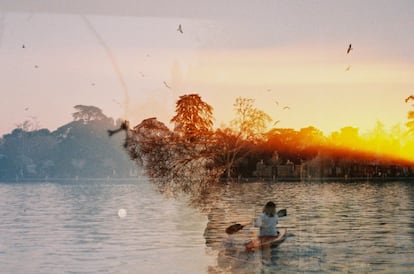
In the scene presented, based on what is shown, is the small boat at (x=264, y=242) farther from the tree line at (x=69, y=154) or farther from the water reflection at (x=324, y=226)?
the tree line at (x=69, y=154)

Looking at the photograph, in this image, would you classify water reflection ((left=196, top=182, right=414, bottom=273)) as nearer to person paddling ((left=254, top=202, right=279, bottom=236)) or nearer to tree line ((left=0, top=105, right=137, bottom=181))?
person paddling ((left=254, top=202, right=279, bottom=236))

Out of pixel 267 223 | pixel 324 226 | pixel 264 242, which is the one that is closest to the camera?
pixel 264 242

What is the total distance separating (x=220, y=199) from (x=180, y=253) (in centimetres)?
1886

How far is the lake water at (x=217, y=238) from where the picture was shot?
12.9 metres

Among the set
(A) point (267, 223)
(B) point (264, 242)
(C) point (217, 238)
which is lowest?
(C) point (217, 238)

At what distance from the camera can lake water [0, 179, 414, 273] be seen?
12945mm

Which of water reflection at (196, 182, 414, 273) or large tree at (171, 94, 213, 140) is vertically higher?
large tree at (171, 94, 213, 140)

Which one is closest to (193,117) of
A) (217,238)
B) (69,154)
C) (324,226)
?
(217,238)

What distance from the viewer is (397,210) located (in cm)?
2880

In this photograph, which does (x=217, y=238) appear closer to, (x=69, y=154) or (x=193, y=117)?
(x=193, y=117)

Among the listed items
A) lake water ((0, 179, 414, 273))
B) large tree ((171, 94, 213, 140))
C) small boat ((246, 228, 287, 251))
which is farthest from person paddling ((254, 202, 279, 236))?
large tree ((171, 94, 213, 140))

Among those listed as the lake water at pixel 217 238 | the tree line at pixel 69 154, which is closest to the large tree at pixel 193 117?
the lake water at pixel 217 238

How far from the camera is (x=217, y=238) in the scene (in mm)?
17188

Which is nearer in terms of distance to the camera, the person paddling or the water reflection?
the water reflection
